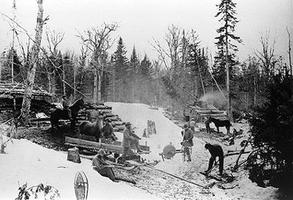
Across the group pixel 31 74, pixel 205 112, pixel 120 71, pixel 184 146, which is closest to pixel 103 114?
pixel 120 71

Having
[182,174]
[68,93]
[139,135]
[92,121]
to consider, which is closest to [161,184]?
[182,174]

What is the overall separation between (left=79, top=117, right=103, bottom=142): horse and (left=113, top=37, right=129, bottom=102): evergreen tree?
80 centimetres

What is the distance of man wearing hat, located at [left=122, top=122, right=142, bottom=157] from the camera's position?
5.99 meters

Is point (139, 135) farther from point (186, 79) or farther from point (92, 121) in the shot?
point (186, 79)

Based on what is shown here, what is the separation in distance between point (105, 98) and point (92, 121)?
2.24 feet

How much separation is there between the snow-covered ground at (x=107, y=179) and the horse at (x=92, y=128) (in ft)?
1.59

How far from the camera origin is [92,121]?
261 inches

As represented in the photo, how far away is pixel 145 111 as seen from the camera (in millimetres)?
6695

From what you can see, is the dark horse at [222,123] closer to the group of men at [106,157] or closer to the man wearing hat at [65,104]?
the group of men at [106,157]

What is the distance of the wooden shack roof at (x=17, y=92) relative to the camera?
234 inches

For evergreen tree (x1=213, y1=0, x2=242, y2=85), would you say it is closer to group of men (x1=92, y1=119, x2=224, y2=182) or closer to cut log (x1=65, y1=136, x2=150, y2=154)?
group of men (x1=92, y1=119, x2=224, y2=182)

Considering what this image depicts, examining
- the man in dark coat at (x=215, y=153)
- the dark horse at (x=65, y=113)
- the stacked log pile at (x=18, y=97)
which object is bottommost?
the man in dark coat at (x=215, y=153)

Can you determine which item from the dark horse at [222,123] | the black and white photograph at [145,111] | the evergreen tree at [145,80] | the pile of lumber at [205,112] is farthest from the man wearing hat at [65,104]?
the dark horse at [222,123]

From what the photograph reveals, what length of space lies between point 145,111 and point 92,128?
1.33 metres
